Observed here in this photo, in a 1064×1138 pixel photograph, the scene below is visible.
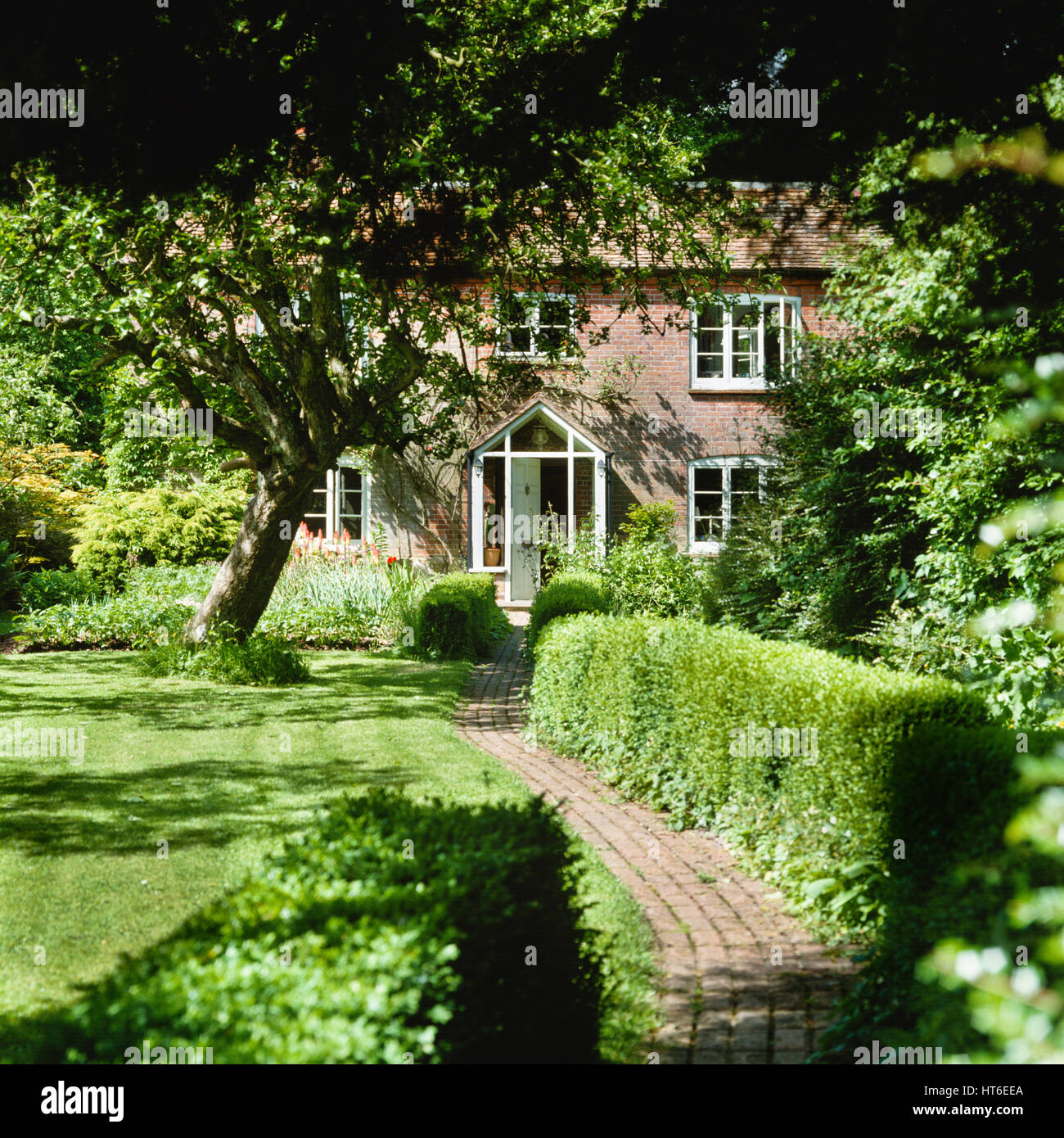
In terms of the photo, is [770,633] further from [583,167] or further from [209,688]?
[209,688]

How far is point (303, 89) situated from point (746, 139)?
2209mm

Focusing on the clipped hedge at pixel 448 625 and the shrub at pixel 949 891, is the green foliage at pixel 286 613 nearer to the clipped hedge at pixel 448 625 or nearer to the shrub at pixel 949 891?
the clipped hedge at pixel 448 625

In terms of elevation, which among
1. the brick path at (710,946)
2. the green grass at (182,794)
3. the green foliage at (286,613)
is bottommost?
the brick path at (710,946)

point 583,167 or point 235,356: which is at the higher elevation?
point 583,167

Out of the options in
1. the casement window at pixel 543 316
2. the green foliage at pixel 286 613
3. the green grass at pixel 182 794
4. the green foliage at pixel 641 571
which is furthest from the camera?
the green foliage at pixel 286 613

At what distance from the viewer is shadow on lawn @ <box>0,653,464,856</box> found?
21.6 ft

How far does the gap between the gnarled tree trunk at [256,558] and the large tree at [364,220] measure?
2 cm

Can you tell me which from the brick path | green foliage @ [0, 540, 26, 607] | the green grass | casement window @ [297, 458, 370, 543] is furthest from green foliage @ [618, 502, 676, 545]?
the brick path

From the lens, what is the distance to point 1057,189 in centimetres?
422

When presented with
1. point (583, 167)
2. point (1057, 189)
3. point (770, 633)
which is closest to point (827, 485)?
point (770, 633)

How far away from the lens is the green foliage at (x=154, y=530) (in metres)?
18.6

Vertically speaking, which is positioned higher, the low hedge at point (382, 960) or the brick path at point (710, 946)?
the low hedge at point (382, 960)

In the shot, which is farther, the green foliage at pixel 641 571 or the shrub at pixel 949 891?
the green foliage at pixel 641 571

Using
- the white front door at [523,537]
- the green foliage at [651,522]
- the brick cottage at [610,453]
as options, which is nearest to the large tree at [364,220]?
the green foliage at [651,522]
